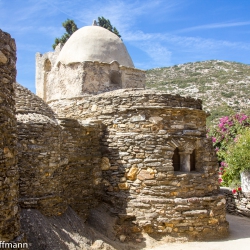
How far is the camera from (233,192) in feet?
36.1

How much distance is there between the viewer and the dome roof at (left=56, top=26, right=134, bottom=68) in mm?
12069

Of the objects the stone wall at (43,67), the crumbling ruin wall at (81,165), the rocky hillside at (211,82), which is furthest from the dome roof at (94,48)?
the rocky hillside at (211,82)

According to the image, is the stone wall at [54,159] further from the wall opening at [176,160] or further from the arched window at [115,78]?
the arched window at [115,78]

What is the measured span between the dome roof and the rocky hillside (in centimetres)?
1482

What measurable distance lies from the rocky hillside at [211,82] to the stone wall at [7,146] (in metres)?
23.2

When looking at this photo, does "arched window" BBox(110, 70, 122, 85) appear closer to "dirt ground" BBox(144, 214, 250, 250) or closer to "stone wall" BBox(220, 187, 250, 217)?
"stone wall" BBox(220, 187, 250, 217)

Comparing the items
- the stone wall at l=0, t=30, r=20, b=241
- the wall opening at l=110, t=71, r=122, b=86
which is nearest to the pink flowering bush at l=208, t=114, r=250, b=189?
the wall opening at l=110, t=71, r=122, b=86

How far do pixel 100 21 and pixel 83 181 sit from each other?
18.7m

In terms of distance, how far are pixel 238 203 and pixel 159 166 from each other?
453cm

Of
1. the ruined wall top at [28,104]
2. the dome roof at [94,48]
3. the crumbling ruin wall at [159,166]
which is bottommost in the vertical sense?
the crumbling ruin wall at [159,166]

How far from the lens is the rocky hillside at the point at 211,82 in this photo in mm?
29906

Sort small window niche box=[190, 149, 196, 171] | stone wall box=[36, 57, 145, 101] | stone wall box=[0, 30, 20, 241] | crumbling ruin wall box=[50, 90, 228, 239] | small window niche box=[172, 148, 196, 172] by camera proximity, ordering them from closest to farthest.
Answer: stone wall box=[0, 30, 20, 241], crumbling ruin wall box=[50, 90, 228, 239], small window niche box=[172, 148, 196, 172], small window niche box=[190, 149, 196, 171], stone wall box=[36, 57, 145, 101]

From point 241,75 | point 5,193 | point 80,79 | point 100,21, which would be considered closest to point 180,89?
point 241,75

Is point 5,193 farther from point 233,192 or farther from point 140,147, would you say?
point 233,192
